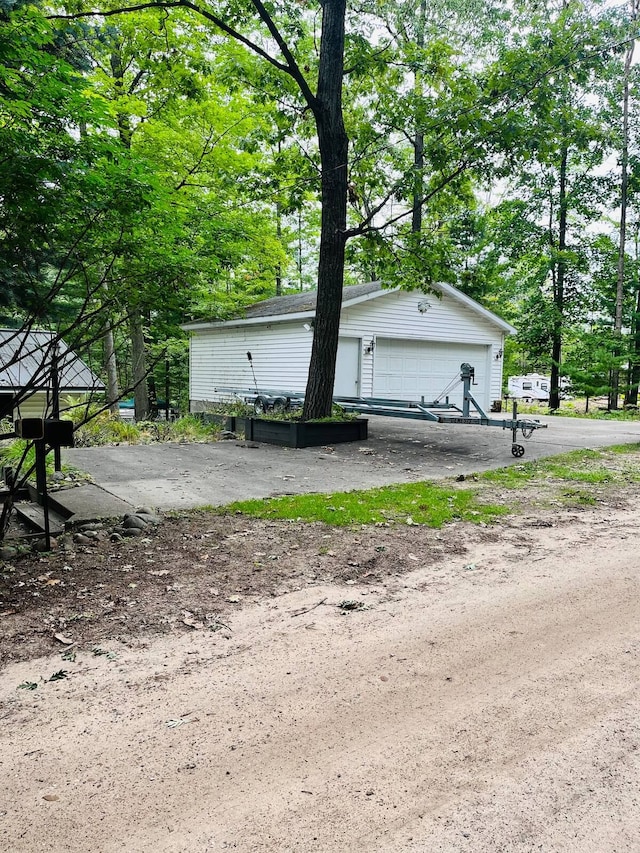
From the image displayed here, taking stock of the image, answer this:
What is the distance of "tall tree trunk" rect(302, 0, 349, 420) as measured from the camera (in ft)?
32.6

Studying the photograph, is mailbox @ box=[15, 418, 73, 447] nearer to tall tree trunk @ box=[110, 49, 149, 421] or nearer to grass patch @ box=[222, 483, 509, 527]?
grass patch @ box=[222, 483, 509, 527]

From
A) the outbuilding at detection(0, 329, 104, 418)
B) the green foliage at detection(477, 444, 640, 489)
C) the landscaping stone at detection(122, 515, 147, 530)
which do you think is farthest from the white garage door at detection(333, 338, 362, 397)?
the landscaping stone at detection(122, 515, 147, 530)

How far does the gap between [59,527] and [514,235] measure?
21.7 m

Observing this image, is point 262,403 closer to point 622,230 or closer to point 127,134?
point 127,134

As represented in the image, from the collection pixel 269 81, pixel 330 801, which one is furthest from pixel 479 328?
pixel 330 801

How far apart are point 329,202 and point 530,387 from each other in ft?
87.1

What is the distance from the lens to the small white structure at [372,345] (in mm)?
15656

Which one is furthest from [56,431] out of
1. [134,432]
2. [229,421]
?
[229,421]

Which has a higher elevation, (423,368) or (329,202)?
(329,202)

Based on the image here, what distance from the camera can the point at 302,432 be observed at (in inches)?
387

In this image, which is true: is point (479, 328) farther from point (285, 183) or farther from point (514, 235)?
point (285, 183)

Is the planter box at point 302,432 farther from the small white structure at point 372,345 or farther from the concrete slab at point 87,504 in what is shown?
the small white structure at point 372,345

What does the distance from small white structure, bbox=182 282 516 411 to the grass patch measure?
918 cm

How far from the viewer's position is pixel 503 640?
2.87m
